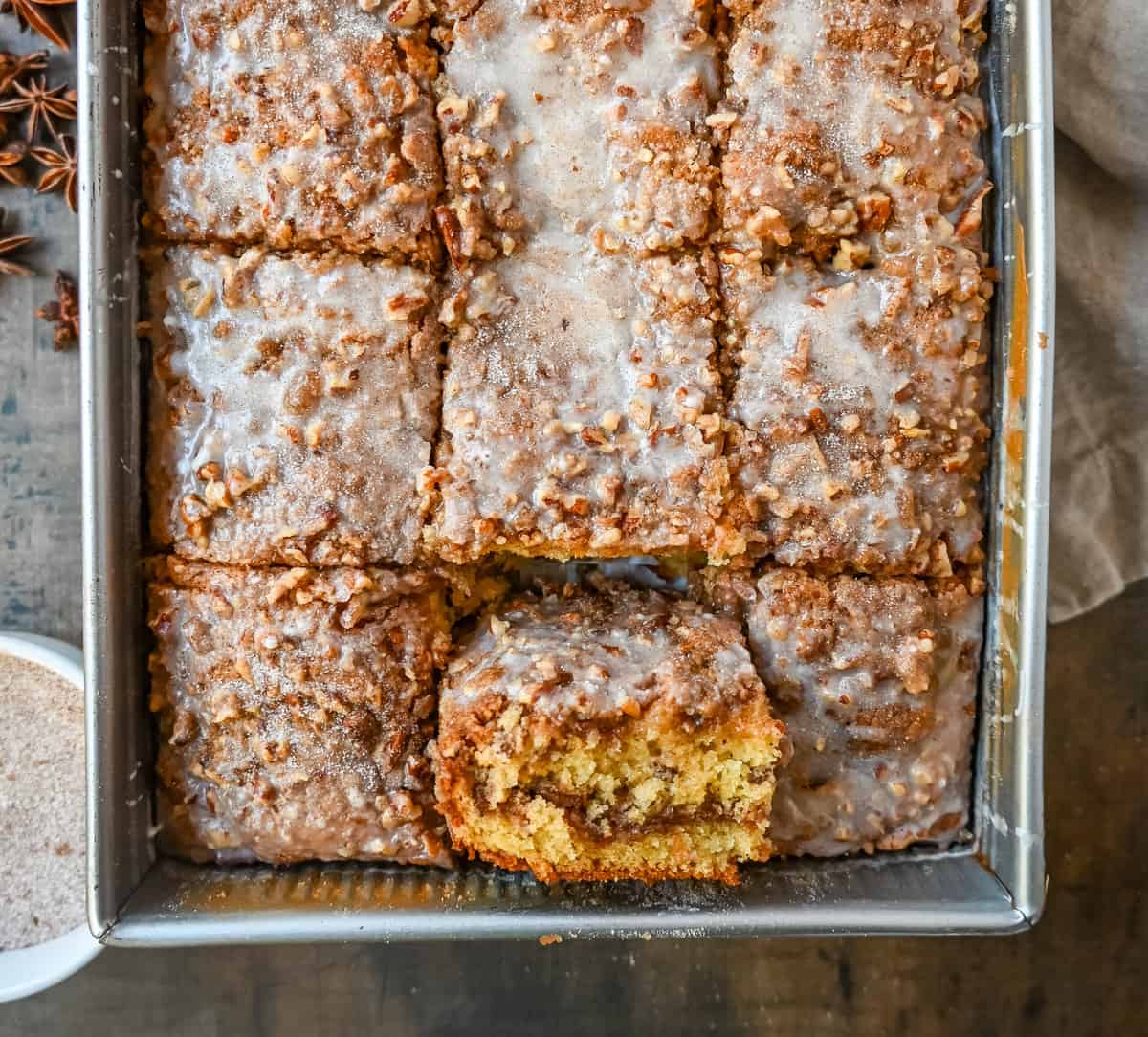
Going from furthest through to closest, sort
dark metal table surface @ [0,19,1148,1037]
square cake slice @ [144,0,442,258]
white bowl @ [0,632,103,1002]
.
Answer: dark metal table surface @ [0,19,1148,1037]
white bowl @ [0,632,103,1002]
square cake slice @ [144,0,442,258]

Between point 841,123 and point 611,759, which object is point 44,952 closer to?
point 611,759

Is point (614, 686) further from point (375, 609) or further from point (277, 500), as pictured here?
point (277, 500)

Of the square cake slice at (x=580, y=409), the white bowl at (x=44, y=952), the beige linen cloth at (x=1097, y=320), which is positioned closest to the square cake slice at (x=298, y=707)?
the square cake slice at (x=580, y=409)

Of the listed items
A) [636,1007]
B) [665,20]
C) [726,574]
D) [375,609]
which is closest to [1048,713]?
[726,574]

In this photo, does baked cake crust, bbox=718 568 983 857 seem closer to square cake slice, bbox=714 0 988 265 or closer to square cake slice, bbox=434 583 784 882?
square cake slice, bbox=434 583 784 882

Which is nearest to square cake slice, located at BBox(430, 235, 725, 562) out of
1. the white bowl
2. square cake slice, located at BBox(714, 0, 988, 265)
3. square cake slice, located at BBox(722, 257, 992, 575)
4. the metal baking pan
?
square cake slice, located at BBox(722, 257, 992, 575)
